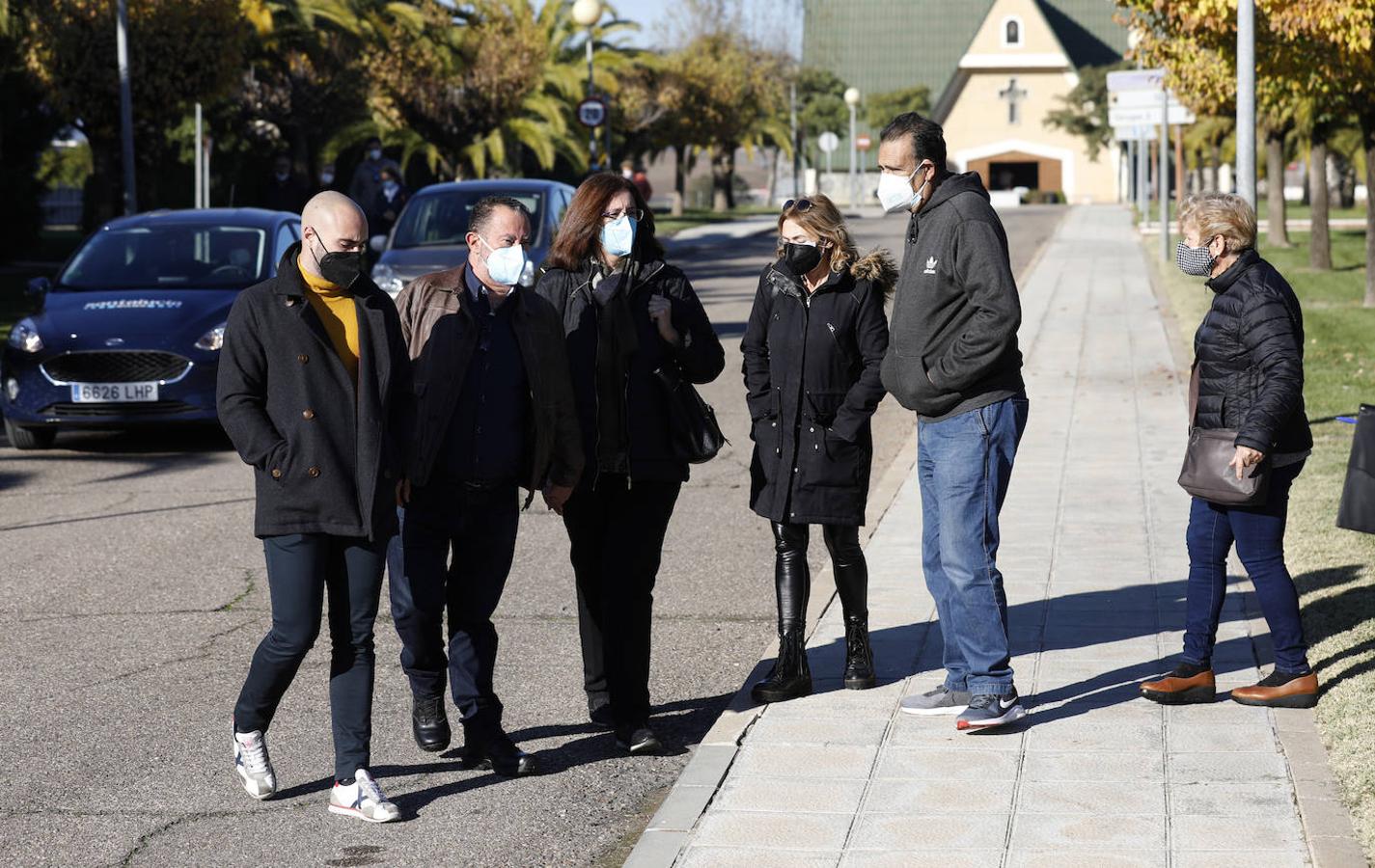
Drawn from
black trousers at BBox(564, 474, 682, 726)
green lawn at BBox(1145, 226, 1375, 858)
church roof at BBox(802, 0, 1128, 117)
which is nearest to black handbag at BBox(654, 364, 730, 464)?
black trousers at BBox(564, 474, 682, 726)

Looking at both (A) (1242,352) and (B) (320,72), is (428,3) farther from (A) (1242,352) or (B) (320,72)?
(A) (1242,352)

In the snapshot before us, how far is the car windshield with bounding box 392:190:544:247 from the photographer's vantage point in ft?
58.6

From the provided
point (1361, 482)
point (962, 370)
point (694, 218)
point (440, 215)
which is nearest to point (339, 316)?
point (962, 370)

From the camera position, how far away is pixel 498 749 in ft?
18.8

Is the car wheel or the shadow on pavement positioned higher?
the car wheel

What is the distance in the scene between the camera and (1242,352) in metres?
6.11

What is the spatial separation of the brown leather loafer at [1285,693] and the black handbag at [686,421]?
1.95 metres

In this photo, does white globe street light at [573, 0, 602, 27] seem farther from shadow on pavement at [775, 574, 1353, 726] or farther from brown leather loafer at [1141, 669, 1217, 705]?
brown leather loafer at [1141, 669, 1217, 705]

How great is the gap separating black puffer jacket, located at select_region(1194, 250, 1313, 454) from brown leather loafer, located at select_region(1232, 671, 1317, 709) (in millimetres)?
759

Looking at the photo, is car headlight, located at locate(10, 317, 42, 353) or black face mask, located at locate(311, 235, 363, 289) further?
car headlight, located at locate(10, 317, 42, 353)

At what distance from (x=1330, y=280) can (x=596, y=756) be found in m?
23.4

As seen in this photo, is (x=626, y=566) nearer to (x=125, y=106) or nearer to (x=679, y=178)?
(x=125, y=106)

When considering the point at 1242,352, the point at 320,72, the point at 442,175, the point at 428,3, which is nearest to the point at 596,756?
the point at 1242,352

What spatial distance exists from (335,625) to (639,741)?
1.13 meters
